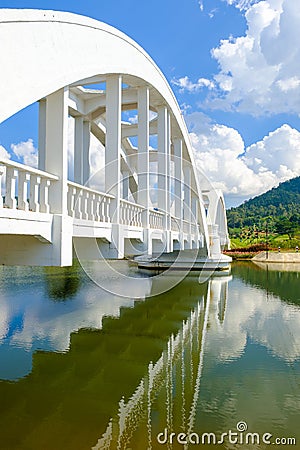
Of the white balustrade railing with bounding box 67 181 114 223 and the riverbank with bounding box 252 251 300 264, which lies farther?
the riverbank with bounding box 252 251 300 264

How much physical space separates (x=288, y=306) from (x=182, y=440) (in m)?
11.3

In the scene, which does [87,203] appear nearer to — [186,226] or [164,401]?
[164,401]

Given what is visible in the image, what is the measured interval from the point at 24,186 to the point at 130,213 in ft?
10.6

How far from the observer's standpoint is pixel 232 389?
22.0 feet

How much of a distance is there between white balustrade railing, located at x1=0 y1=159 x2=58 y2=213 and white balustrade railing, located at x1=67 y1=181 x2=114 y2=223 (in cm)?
43

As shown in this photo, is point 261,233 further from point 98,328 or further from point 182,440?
point 182,440

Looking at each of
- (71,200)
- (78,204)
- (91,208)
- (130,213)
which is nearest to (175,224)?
(130,213)

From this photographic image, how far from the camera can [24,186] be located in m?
3.69

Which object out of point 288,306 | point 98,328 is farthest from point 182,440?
point 288,306

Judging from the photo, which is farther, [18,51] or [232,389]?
[232,389]

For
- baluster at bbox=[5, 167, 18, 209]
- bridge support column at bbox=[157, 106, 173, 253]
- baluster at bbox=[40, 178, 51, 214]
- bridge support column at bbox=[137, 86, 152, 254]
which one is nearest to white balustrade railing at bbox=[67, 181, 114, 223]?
baluster at bbox=[40, 178, 51, 214]

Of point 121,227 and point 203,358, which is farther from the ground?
point 121,227

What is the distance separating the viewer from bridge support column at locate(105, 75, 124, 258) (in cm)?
584

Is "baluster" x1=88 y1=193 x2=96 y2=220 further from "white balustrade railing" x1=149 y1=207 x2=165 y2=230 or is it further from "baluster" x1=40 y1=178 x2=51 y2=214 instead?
"white balustrade railing" x1=149 y1=207 x2=165 y2=230
